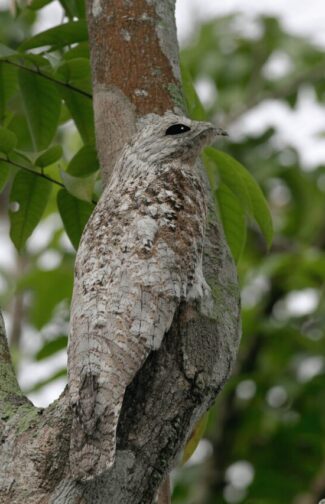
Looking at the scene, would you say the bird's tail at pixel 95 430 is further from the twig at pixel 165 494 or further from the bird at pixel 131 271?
the twig at pixel 165 494

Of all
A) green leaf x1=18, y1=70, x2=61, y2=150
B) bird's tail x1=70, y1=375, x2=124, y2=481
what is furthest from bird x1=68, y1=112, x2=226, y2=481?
green leaf x1=18, y1=70, x2=61, y2=150

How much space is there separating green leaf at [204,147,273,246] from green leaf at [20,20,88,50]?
545 millimetres

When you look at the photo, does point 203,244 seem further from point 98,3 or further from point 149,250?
point 98,3

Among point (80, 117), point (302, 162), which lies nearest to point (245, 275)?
point (302, 162)

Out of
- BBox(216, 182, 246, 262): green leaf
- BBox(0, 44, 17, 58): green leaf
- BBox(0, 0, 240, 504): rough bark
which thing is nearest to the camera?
BBox(0, 0, 240, 504): rough bark

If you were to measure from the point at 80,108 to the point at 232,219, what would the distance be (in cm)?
57

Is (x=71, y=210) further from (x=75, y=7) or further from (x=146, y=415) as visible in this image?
(x=146, y=415)

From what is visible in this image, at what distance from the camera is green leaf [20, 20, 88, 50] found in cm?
302

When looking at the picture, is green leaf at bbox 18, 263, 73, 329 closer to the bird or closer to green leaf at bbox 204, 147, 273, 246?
green leaf at bbox 204, 147, 273, 246

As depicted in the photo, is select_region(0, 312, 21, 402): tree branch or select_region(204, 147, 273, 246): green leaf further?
select_region(204, 147, 273, 246): green leaf

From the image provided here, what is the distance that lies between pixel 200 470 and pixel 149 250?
392 centimetres

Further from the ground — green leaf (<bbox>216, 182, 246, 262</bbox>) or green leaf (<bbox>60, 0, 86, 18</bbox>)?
green leaf (<bbox>60, 0, 86, 18</bbox>)

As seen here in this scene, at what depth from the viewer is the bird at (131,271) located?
1942 millimetres

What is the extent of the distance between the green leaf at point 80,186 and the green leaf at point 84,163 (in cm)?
28
